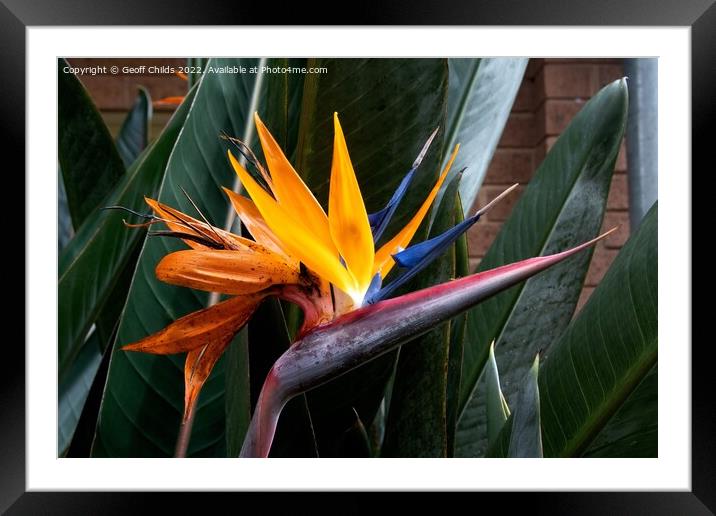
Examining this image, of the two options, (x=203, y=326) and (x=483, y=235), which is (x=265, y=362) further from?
(x=483, y=235)

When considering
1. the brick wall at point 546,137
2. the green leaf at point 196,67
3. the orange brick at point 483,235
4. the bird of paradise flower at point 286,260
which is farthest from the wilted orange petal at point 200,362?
the orange brick at point 483,235

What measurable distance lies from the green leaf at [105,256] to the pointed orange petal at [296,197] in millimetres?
161

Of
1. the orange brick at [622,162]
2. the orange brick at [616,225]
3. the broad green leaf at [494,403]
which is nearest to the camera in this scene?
the broad green leaf at [494,403]

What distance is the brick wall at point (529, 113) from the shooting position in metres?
0.64

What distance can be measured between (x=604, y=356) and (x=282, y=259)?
0.26 metres

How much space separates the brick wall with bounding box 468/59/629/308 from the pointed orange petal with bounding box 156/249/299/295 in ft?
1.11

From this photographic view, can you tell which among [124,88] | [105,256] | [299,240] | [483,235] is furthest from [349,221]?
[483,235]

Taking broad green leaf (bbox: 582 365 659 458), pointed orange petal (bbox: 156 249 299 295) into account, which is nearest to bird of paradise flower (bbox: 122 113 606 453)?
pointed orange petal (bbox: 156 249 299 295)

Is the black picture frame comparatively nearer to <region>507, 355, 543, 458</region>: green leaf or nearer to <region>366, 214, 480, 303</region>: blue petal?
<region>507, 355, 543, 458</region>: green leaf

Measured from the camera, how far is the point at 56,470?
574 mm

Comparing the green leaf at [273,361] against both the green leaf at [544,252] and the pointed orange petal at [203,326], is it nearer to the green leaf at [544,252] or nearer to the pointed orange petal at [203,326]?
the pointed orange petal at [203,326]

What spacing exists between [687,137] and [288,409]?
0.41 meters

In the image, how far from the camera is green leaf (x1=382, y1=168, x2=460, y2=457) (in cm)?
48

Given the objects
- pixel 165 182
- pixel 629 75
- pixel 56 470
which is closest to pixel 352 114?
pixel 165 182
